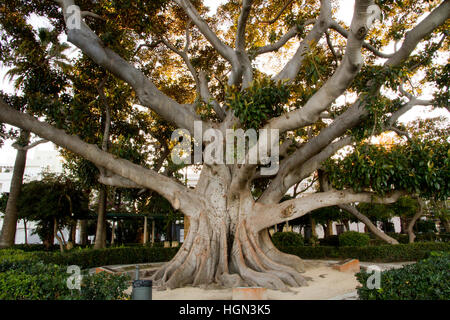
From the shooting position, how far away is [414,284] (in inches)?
150

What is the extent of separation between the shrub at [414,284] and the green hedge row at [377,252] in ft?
34.6

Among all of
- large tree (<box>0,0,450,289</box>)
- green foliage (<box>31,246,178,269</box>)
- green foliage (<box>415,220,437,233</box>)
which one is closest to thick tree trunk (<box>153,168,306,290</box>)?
large tree (<box>0,0,450,289</box>)

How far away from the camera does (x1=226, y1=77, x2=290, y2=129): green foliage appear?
7109mm

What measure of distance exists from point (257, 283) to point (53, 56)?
9.65m

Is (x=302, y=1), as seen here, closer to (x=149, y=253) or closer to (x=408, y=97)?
(x=408, y=97)

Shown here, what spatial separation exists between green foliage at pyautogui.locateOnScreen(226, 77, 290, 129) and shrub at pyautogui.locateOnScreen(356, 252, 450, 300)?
4062 mm

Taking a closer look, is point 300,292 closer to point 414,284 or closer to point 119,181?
point 414,284

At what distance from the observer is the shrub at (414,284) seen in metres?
3.68

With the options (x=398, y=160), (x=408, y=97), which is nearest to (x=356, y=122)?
(x=398, y=160)

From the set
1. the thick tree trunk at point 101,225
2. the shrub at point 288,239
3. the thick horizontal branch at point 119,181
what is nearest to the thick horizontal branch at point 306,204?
the thick horizontal branch at point 119,181

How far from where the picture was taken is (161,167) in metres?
16.1

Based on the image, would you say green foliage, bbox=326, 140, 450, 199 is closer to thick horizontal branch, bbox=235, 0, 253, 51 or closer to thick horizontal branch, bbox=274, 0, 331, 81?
thick horizontal branch, bbox=274, 0, 331, 81

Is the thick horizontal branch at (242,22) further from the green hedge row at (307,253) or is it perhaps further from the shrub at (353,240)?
the shrub at (353,240)

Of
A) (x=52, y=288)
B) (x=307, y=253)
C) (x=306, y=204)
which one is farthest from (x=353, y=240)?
(x=52, y=288)
